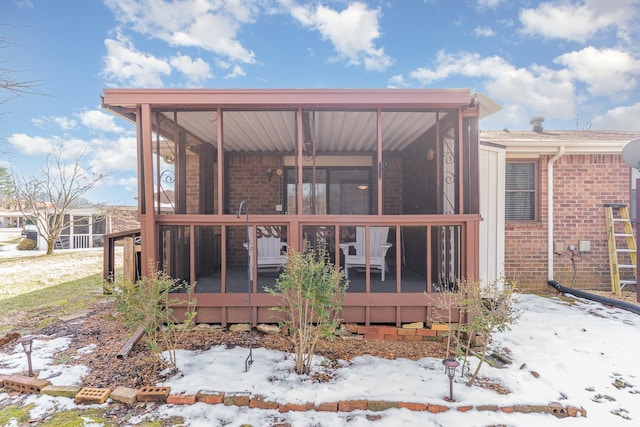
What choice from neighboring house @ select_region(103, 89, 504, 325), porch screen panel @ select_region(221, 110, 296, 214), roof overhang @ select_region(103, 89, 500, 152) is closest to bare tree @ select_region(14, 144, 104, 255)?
neighboring house @ select_region(103, 89, 504, 325)

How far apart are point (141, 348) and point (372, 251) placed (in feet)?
11.6

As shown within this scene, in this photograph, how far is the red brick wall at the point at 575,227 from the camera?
5.81m

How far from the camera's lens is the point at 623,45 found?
820 cm

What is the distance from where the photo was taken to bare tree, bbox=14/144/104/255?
41.6 ft

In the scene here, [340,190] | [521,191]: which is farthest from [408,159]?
[521,191]

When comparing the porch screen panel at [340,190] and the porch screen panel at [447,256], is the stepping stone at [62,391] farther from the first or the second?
the porch screen panel at [340,190]

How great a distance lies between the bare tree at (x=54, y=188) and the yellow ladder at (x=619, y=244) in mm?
16992

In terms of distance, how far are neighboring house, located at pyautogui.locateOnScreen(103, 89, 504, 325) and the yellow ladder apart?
286 cm

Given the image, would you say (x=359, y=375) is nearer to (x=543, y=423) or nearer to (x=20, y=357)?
(x=543, y=423)

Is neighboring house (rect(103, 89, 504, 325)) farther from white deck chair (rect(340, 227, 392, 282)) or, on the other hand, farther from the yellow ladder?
the yellow ladder

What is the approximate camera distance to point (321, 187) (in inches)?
286

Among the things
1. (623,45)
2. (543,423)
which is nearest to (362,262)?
(543,423)

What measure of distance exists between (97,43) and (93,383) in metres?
8.75

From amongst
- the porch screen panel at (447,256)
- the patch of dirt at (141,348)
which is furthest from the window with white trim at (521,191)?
the patch of dirt at (141,348)
